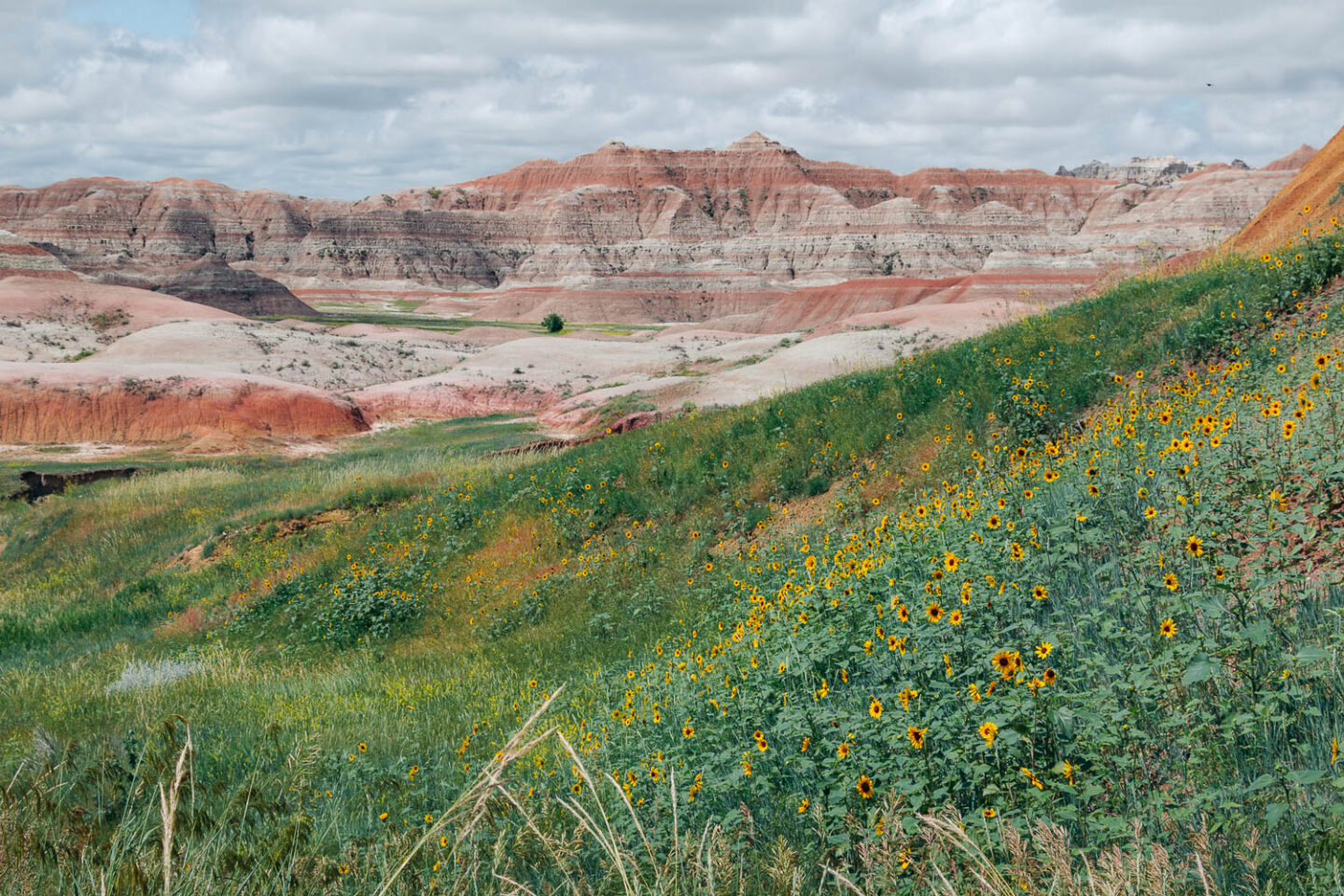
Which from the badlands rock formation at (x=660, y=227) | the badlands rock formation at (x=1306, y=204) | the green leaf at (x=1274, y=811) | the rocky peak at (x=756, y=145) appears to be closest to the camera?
the green leaf at (x=1274, y=811)

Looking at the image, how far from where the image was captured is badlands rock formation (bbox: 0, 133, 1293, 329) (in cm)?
10631

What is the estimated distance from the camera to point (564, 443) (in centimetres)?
2352

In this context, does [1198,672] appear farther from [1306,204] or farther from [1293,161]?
[1293,161]

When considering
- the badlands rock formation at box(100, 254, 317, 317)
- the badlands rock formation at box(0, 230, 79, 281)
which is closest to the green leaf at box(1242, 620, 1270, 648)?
the badlands rock formation at box(0, 230, 79, 281)

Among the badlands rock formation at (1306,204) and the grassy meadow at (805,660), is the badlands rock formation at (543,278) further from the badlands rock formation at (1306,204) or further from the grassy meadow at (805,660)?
the grassy meadow at (805,660)

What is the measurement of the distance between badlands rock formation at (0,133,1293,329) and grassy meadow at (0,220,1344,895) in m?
87.5

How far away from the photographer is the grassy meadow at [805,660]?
2.98 meters

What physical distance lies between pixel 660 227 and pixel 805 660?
126689 mm

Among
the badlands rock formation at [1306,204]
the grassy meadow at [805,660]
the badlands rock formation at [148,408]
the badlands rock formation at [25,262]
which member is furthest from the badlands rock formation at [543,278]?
the grassy meadow at [805,660]

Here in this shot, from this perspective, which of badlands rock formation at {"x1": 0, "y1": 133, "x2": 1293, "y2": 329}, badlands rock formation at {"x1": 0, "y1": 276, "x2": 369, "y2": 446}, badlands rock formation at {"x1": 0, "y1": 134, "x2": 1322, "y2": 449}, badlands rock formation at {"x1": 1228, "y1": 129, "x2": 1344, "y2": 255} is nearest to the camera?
badlands rock formation at {"x1": 1228, "y1": 129, "x2": 1344, "y2": 255}

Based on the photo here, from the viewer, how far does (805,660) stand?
4.75 m

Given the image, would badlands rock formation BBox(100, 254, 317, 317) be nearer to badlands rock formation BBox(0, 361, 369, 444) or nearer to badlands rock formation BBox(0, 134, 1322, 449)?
badlands rock formation BBox(0, 134, 1322, 449)

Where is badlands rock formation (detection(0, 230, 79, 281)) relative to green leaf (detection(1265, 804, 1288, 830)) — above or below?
above

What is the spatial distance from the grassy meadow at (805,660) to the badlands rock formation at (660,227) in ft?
287
